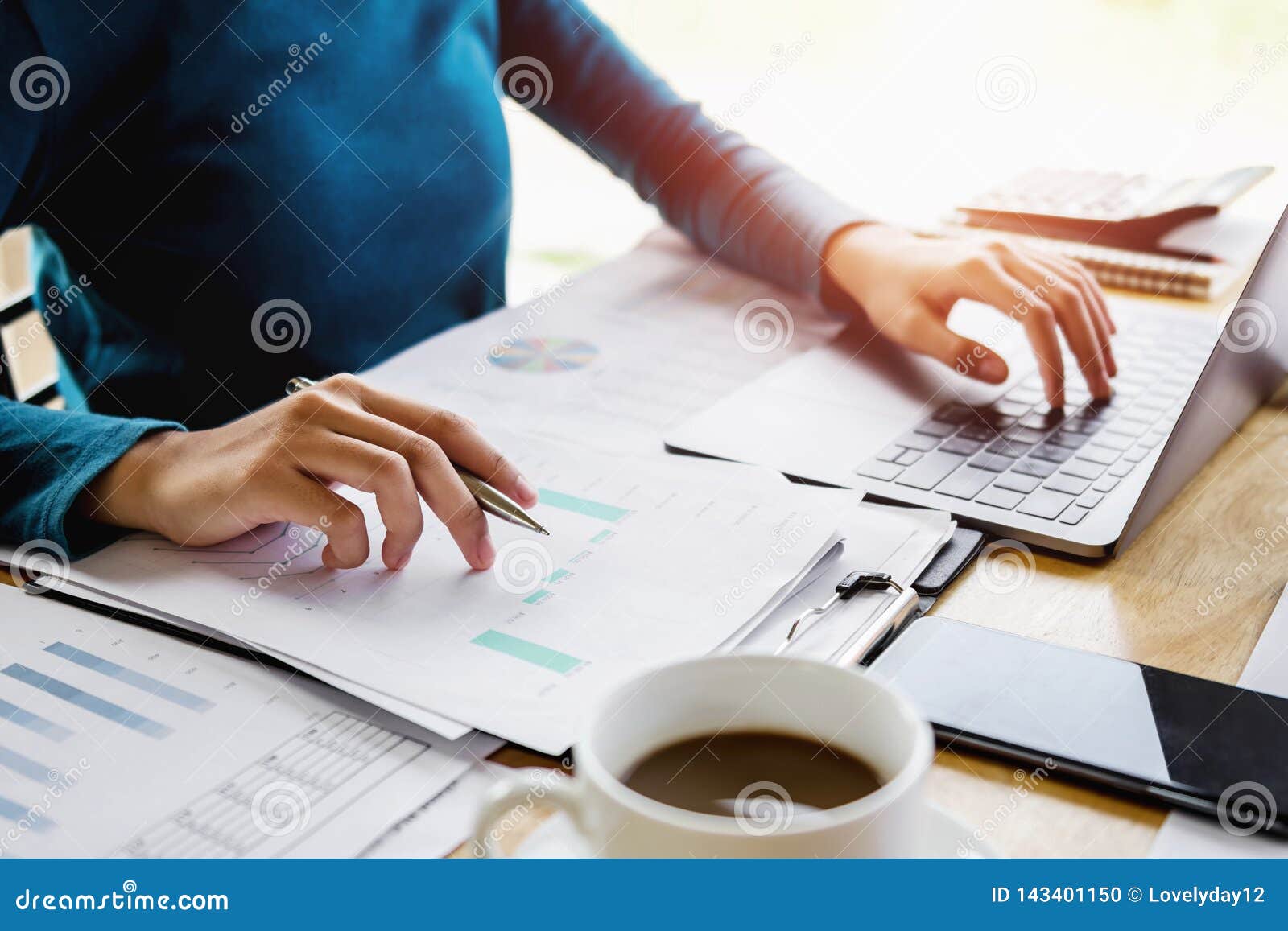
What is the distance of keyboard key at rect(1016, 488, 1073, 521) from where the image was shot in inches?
28.9

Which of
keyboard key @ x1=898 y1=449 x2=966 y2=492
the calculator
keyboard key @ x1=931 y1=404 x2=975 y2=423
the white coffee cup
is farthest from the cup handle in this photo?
the calculator

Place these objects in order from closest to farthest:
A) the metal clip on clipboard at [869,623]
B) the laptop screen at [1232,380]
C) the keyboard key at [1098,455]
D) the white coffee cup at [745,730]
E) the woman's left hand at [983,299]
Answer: the white coffee cup at [745,730] → the metal clip on clipboard at [869,623] → the laptop screen at [1232,380] → the keyboard key at [1098,455] → the woman's left hand at [983,299]

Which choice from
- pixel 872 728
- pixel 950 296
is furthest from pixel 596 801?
pixel 950 296

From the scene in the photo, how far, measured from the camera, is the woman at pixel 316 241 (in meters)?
0.71

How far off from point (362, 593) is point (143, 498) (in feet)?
0.56

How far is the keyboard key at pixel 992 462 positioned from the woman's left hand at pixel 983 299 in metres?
0.11

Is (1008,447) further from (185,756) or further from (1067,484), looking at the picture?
(185,756)

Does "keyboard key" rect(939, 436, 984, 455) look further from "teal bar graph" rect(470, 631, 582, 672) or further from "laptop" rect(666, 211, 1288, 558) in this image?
"teal bar graph" rect(470, 631, 582, 672)

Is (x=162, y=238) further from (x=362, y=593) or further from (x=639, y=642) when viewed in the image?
(x=639, y=642)

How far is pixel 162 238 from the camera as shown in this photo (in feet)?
3.26

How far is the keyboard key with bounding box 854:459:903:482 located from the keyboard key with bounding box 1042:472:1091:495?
0.32 ft

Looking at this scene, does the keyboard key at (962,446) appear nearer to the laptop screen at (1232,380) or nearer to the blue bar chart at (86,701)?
the laptop screen at (1232,380)

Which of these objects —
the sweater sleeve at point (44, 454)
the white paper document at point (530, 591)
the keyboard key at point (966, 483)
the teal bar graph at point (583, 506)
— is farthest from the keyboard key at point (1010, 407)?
the sweater sleeve at point (44, 454)

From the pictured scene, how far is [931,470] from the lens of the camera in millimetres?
803
